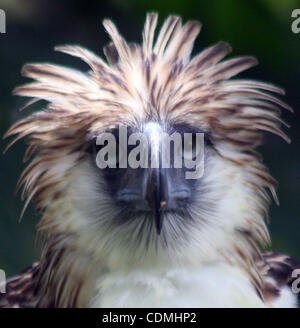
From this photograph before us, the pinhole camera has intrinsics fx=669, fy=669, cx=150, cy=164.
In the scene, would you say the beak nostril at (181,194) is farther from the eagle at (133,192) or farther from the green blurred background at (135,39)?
the green blurred background at (135,39)

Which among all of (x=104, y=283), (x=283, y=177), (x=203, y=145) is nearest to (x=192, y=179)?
(x=203, y=145)

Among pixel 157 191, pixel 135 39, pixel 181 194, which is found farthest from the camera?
pixel 135 39

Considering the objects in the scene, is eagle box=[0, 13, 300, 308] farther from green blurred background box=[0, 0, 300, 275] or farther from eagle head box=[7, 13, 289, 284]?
green blurred background box=[0, 0, 300, 275]

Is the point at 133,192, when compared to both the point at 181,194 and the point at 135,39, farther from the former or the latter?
the point at 135,39

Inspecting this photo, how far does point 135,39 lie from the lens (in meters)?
2.47

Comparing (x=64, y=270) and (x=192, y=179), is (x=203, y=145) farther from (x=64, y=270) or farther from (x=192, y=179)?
(x=64, y=270)

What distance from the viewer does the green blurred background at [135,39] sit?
228cm

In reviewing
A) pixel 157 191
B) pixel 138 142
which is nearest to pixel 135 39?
pixel 138 142

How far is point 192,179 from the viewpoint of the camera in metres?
1.77

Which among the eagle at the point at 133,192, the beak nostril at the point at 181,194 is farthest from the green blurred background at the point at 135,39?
the beak nostril at the point at 181,194

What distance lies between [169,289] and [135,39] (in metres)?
1.08

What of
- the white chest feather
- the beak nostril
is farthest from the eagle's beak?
the white chest feather

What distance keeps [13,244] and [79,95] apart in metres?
0.99
